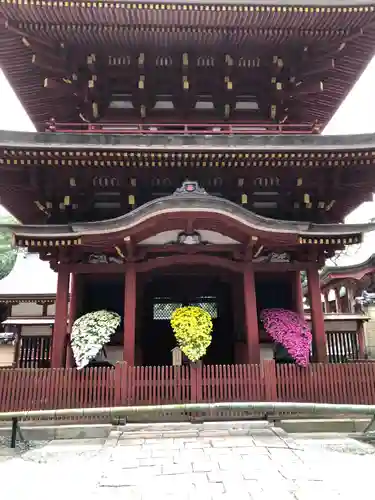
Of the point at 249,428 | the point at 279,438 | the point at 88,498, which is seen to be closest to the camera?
the point at 88,498

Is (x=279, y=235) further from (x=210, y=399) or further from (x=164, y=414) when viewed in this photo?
(x=164, y=414)

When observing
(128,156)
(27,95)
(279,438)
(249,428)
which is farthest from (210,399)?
(27,95)

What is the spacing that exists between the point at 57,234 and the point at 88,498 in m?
5.69

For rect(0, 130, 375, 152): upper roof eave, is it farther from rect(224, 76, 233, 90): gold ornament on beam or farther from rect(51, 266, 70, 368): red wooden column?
rect(51, 266, 70, 368): red wooden column

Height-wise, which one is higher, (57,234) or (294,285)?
(57,234)

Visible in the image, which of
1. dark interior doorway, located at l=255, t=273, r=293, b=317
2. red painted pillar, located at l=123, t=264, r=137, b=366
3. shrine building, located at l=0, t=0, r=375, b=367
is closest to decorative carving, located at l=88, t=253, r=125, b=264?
shrine building, located at l=0, t=0, r=375, b=367

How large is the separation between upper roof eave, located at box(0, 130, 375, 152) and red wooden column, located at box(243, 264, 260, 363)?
3.06 m

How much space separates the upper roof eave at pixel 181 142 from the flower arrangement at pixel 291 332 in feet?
13.7

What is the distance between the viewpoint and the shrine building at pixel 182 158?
938 cm

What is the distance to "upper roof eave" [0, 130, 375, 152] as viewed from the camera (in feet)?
30.3

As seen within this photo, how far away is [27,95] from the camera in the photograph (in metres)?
12.3

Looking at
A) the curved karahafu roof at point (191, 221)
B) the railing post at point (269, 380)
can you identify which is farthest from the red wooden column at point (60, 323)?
the railing post at point (269, 380)

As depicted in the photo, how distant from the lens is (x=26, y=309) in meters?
19.2

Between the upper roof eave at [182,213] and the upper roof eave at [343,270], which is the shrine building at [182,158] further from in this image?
the upper roof eave at [343,270]
